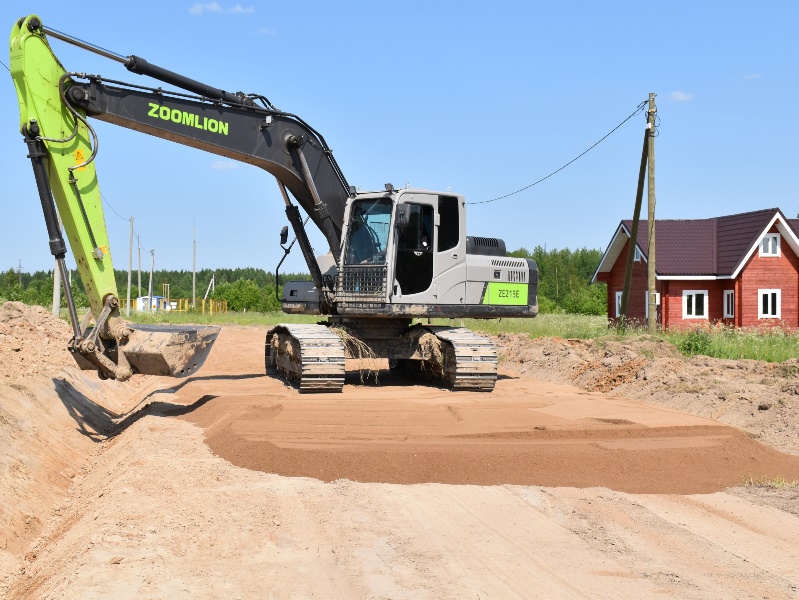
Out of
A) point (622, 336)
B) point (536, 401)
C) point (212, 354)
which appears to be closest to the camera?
point (536, 401)

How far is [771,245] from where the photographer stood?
34.7 meters

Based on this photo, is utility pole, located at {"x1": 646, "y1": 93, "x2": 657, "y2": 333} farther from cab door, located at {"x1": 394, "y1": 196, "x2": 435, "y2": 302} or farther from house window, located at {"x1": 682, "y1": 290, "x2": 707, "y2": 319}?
house window, located at {"x1": 682, "y1": 290, "x2": 707, "y2": 319}

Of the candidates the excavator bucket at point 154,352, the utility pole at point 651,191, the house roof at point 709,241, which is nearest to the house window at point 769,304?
the house roof at point 709,241

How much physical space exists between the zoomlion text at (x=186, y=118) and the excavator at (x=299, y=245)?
2 centimetres

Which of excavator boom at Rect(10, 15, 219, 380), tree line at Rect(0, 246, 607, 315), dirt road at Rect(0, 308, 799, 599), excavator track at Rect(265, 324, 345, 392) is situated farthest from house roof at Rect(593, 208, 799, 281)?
excavator boom at Rect(10, 15, 219, 380)

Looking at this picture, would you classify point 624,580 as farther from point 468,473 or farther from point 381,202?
point 381,202

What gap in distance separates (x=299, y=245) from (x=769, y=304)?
25590 millimetres

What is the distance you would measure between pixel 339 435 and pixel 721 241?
2978 cm

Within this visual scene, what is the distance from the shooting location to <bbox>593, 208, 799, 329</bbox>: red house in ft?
112

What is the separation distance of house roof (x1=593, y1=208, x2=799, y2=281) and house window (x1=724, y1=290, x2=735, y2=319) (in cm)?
103

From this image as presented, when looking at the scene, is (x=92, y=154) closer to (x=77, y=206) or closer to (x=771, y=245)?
(x=77, y=206)

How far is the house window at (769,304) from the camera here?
34375 mm

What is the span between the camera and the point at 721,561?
571 centimetres

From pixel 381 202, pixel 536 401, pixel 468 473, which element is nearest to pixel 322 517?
pixel 468 473
